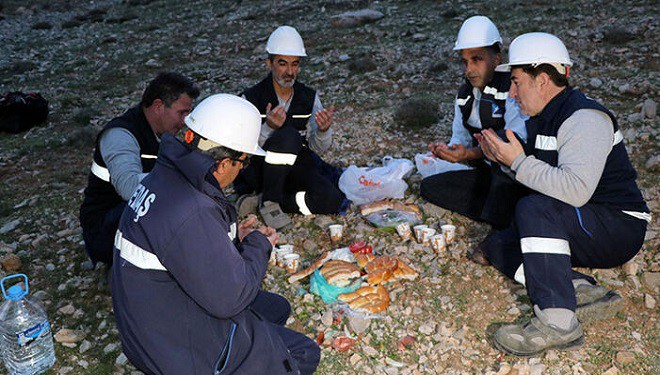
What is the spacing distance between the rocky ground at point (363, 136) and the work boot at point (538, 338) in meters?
0.08

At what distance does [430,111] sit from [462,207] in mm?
3329

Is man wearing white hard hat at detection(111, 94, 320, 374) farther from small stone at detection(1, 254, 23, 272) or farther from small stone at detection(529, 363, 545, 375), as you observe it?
small stone at detection(1, 254, 23, 272)

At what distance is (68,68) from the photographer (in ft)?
51.2

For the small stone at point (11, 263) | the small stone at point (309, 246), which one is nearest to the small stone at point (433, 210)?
the small stone at point (309, 246)

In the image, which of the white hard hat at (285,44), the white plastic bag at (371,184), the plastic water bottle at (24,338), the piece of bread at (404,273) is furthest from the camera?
the white plastic bag at (371,184)

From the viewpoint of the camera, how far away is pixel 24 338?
3941 mm

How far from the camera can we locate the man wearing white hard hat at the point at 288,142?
580 centimetres

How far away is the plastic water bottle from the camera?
4.02 metres

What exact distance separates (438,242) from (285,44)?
8.78ft

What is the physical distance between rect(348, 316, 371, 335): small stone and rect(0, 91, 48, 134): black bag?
871 cm

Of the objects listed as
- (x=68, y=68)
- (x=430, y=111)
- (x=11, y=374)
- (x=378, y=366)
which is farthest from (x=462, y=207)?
(x=68, y=68)

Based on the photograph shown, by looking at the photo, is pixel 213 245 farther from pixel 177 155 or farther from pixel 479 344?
pixel 479 344

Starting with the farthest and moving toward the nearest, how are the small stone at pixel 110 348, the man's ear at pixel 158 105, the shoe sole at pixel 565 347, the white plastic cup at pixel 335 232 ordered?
the white plastic cup at pixel 335 232 → the man's ear at pixel 158 105 → the small stone at pixel 110 348 → the shoe sole at pixel 565 347

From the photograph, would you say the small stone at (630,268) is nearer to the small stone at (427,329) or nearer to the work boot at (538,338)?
the work boot at (538,338)
